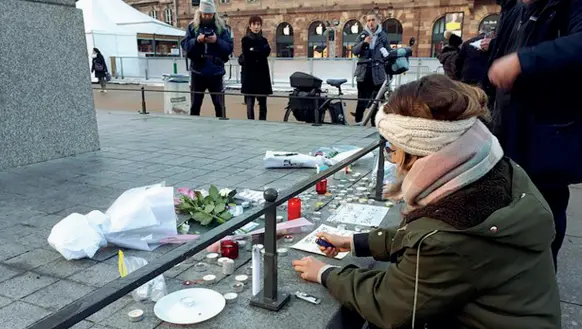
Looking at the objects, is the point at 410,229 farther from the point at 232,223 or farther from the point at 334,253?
the point at 334,253

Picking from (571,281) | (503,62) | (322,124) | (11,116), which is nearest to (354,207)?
(571,281)

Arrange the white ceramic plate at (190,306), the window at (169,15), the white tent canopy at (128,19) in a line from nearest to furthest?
the white ceramic plate at (190,306) → the white tent canopy at (128,19) → the window at (169,15)

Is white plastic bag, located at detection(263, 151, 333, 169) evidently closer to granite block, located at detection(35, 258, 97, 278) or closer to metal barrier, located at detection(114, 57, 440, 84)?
granite block, located at detection(35, 258, 97, 278)

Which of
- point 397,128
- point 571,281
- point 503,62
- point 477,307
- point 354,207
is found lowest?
point 571,281

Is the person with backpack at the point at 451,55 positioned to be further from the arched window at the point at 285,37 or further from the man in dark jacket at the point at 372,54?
the arched window at the point at 285,37

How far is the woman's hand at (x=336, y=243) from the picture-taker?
95.5 inches

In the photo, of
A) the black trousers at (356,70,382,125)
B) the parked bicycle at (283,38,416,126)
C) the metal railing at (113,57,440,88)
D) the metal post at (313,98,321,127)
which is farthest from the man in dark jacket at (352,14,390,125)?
the metal railing at (113,57,440,88)

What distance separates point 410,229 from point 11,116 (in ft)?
15.1

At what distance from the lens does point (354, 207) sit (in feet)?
12.1

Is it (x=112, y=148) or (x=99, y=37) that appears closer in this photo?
(x=112, y=148)

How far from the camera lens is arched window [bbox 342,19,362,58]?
36.2 metres

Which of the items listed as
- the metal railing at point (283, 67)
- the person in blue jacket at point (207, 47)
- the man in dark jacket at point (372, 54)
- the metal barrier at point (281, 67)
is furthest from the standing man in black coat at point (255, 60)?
the metal barrier at point (281, 67)

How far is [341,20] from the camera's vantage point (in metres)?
36.6

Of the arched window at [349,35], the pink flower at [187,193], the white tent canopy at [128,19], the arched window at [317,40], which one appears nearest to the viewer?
the pink flower at [187,193]
